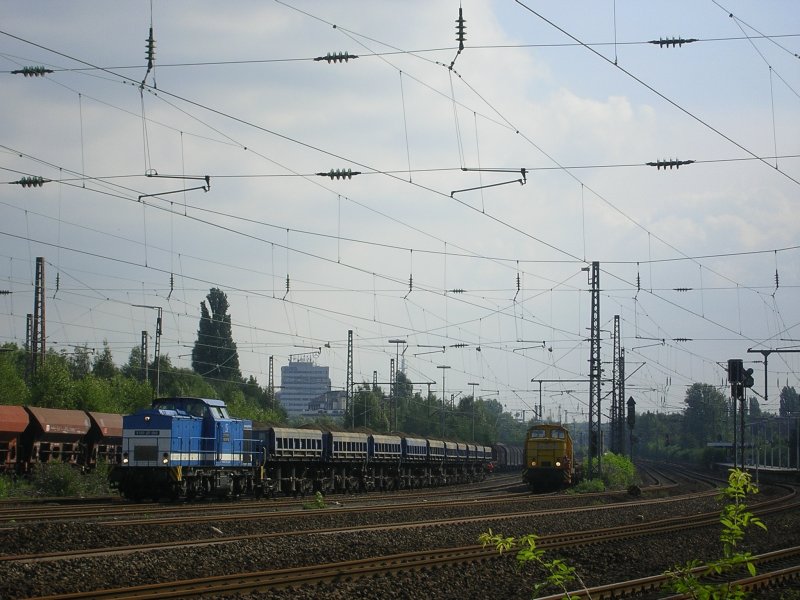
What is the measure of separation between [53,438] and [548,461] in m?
23.2

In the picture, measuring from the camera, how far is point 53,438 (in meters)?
38.8

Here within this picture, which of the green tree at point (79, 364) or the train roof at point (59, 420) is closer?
the train roof at point (59, 420)

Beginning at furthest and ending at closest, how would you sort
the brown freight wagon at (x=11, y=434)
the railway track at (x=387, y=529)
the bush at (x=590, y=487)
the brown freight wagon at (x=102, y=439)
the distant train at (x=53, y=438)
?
the bush at (x=590, y=487)
the brown freight wagon at (x=102, y=439)
the distant train at (x=53, y=438)
the brown freight wagon at (x=11, y=434)
the railway track at (x=387, y=529)

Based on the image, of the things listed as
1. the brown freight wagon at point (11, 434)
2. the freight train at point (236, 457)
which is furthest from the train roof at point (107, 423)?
the freight train at point (236, 457)

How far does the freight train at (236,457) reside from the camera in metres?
30.0

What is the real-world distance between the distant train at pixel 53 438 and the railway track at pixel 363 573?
2267 centimetres

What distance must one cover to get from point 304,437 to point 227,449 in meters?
6.86

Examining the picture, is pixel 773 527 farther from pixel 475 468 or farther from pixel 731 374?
pixel 475 468

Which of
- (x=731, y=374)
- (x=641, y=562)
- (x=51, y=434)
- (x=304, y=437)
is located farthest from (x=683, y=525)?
(x=51, y=434)

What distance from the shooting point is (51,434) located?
3853cm

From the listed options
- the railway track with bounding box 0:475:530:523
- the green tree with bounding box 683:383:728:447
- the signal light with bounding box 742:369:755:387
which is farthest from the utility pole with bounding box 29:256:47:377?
the green tree with bounding box 683:383:728:447

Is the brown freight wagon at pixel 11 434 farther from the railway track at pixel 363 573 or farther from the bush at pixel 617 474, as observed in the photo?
the bush at pixel 617 474

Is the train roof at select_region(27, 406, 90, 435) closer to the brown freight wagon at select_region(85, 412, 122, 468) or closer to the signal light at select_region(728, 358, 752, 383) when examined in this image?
the brown freight wagon at select_region(85, 412, 122, 468)

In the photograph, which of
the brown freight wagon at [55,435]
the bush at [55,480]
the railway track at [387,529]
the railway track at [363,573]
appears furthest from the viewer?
the brown freight wagon at [55,435]
